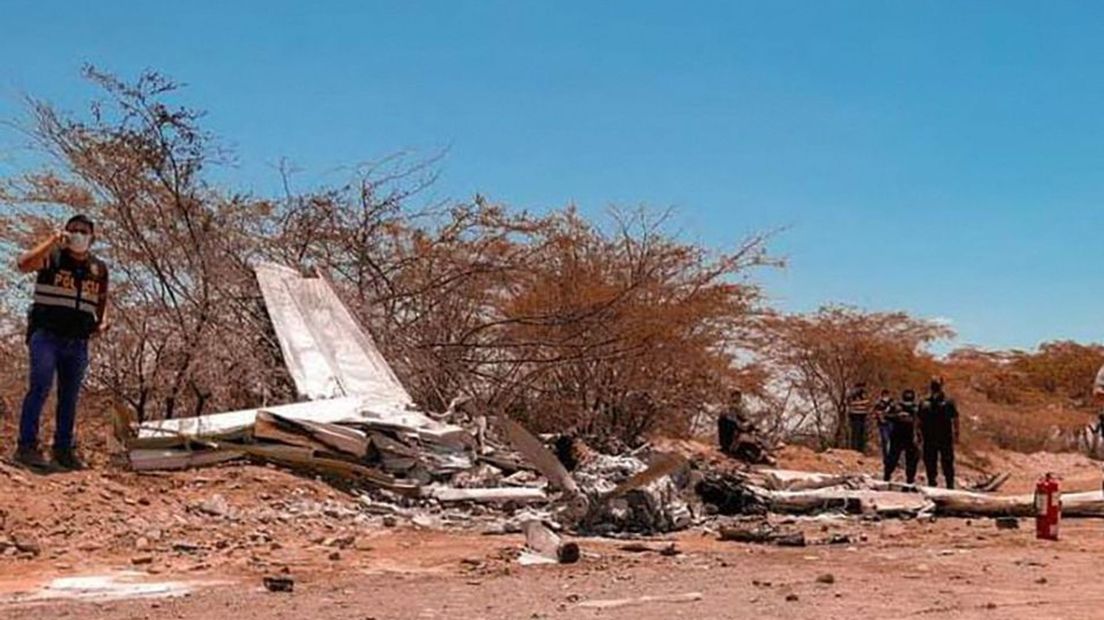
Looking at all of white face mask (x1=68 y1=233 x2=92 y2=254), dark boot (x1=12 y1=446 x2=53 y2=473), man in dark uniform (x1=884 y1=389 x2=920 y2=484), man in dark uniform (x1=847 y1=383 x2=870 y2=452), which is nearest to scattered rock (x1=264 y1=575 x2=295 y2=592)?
dark boot (x1=12 y1=446 x2=53 y2=473)

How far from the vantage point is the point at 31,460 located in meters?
9.99

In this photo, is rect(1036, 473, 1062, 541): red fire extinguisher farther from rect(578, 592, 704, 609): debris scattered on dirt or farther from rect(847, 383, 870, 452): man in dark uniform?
rect(847, 383, 870, 452): man in dark uniform

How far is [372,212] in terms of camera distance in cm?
1931

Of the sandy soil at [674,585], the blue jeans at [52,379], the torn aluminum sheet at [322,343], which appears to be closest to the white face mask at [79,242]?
the blue jeans at [52,379]

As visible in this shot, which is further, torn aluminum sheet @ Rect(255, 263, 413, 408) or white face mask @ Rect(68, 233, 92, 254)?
torn aluminum sheet @ Rect(255, 263, 413, 408)

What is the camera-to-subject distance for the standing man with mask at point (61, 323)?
→ 9844mm

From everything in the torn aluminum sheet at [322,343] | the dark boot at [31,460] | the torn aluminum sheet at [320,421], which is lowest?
the dark boot at [31,460]

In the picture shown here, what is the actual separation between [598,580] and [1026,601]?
247cm

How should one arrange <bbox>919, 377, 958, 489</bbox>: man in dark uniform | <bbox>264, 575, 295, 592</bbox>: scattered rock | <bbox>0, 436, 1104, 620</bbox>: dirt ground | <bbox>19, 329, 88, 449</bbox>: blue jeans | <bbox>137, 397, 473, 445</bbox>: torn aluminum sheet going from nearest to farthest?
<bbox>0, 436, 1104, 620</bbox>: dirt ground
<bbox>264, 575, 295, 592</bbox>: scattered rock
<bbox>19, 329, 88, 449</bbox>: blue jeans
<bbox>137, 397, 473, 445</bbox>: torn aluminum sheet
<bbox>919, 377, 958, 489</bbox>: man in dark uniform

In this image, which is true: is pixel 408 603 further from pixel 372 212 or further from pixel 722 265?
pixel 722 265

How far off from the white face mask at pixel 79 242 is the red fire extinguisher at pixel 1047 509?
25.4 feet

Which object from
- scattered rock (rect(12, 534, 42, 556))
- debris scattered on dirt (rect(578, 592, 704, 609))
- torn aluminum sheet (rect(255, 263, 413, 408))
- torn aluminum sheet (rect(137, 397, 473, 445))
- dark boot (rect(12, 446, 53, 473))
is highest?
torn aluminum sheet (rect(255, 263, 413, 408))

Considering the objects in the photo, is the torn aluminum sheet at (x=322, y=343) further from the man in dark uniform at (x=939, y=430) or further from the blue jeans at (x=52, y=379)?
the man in dark uniform at (x=939, y=430)

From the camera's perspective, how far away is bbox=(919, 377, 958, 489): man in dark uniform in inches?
687
